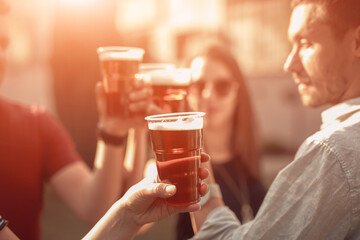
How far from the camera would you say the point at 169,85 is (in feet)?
8.69

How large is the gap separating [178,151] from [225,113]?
2.70 metres

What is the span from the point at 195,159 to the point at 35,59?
858 inches

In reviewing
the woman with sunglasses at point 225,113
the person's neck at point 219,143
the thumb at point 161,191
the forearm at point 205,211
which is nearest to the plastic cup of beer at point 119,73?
the forearm at point 205,211

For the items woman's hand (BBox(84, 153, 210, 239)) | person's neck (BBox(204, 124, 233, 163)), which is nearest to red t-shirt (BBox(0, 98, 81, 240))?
woman's hand (BBox(84, 153, 210, 239))

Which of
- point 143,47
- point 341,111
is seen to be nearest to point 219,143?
point 341,111

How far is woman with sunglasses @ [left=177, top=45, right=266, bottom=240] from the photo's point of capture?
4.12 m

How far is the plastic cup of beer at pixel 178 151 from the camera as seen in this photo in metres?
1.69

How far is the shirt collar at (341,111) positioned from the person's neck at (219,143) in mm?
2067

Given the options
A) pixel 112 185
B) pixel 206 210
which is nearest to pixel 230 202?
pixel 112 185

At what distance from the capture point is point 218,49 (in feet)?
14.6

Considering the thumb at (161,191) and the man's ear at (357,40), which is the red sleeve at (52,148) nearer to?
the thumb at (161,191)

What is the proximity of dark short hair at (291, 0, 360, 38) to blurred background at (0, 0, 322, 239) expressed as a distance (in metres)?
2.22

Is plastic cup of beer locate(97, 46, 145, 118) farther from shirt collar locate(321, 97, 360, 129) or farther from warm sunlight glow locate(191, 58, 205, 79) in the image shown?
warm sunlight glow locate(191, 58, 205, 79)

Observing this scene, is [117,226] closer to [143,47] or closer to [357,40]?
[357,40]
